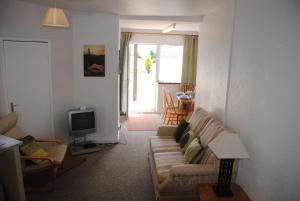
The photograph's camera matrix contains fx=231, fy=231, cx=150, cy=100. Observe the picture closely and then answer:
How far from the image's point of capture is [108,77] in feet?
14.6

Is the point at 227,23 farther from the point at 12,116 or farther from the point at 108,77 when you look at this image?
the point at 12,116

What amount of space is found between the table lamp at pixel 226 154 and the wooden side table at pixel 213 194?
4 centimetres

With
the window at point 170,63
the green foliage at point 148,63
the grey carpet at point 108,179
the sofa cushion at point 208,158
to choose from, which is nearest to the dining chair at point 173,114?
the window at point 170,63

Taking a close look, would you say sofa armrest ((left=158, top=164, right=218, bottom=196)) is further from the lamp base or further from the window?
the window

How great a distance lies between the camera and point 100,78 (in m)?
4.45

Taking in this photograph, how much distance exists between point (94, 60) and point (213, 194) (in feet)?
10.4

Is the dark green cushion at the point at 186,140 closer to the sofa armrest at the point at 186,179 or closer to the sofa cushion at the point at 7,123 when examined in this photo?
the sofa armrest at the point at 186,179

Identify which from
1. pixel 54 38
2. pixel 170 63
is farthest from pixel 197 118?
pixel 170 63

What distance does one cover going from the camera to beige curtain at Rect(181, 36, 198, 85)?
682cm

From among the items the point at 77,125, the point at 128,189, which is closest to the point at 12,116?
the point at 77,125

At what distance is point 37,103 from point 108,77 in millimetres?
1335

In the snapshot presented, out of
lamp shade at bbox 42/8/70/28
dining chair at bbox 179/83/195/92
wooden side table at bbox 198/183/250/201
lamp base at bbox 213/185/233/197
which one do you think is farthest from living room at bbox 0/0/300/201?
dining chair at bbox 179/83/195/92

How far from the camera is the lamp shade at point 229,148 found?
6.90 ft

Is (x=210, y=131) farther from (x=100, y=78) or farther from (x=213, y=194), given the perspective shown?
(x=100, y=78)
